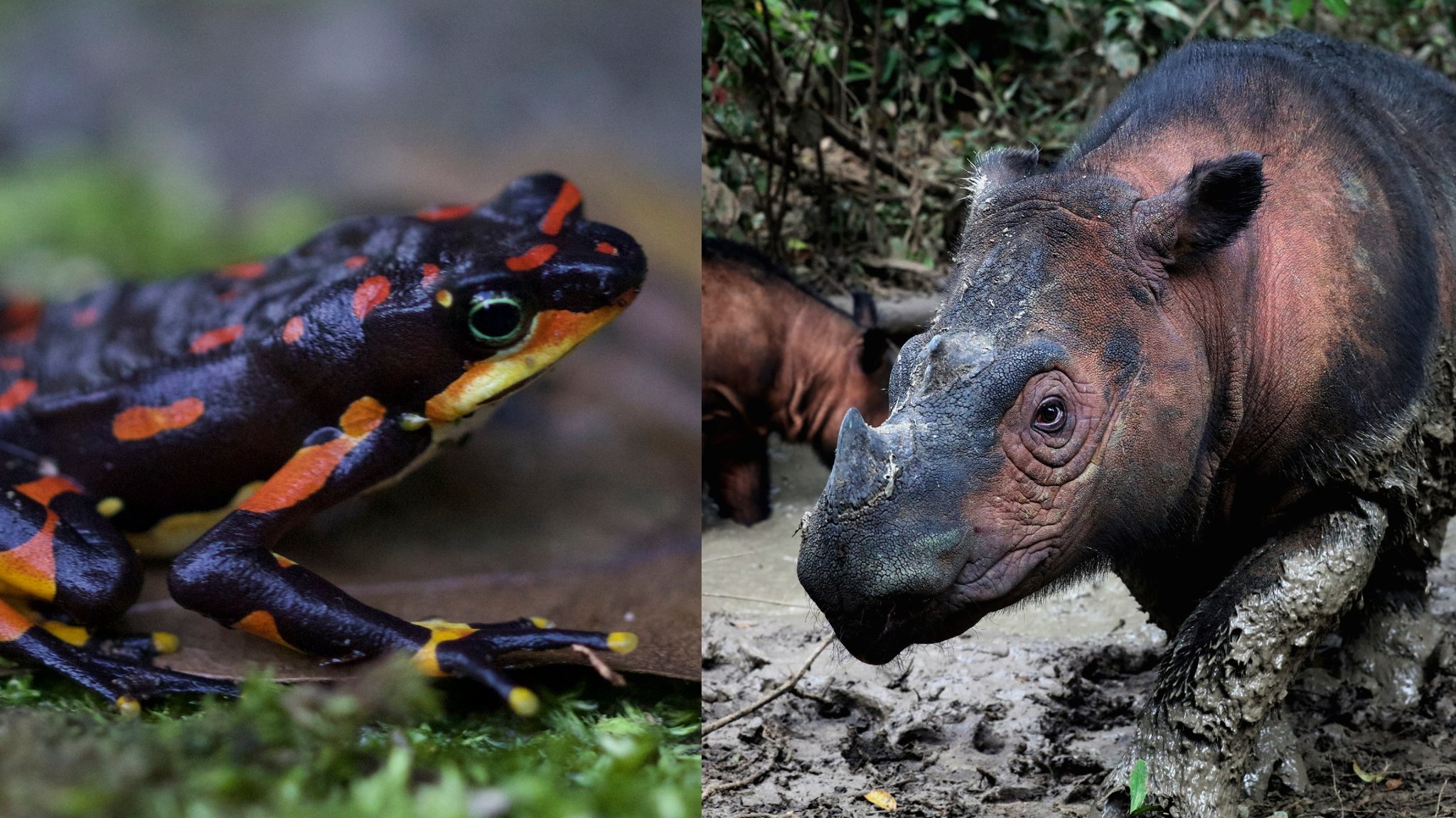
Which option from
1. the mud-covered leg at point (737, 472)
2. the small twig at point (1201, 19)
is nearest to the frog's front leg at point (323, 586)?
the mud-covered leg at point (737, 472)

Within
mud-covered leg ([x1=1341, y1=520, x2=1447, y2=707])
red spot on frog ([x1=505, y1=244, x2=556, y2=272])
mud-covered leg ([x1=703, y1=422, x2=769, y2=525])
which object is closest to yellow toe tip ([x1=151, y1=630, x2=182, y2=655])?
red spot on frog ([x1=505, y1=244, x2=556, y2=272])

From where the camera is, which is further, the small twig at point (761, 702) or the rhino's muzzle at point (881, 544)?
the small twig at point (761, 702)

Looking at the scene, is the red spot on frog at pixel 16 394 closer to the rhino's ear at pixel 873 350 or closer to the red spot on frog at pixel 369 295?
the red spot on frog at pixel 369 295

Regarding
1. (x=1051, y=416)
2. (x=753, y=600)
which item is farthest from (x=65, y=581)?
(x=753, y=600)

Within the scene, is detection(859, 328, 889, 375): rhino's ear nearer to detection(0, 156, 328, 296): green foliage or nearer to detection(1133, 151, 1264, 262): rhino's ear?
detection(1133, 151, 1264, 262): rhino's ear

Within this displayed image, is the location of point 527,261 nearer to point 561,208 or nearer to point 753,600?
point 561,208
